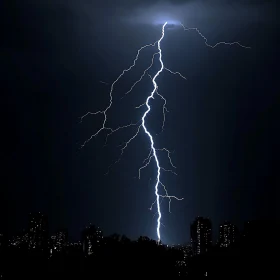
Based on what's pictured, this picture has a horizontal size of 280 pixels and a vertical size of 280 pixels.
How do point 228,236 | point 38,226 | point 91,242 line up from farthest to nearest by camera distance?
point 38,226
point 228,236
point 91,242

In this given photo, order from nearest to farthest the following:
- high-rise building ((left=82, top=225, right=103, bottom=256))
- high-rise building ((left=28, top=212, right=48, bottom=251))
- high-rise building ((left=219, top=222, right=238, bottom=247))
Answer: high-rise building ((left=82, top=225, right=103, bottom=256)), high-rise building ((left=219, top=222, right=238, bottom=247)), high-rise building ((left=28, top=212, right=48, bottom=251))

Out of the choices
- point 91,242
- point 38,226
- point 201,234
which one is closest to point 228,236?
point 91,242

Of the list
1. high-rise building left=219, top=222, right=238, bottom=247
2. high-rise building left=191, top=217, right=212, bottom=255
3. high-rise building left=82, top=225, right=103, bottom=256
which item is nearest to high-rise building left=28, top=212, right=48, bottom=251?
high-rise building left=82, top=225, right=103, bottom=256

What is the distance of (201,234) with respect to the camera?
56.6m

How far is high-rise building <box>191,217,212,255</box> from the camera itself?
5101 centimetres

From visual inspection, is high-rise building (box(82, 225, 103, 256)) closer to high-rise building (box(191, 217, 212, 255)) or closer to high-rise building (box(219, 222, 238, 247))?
high-rise building (box(219, 222, 238, 247))

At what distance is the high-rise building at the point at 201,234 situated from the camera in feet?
167

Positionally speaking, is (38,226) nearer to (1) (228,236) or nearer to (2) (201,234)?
(2) (201,234)

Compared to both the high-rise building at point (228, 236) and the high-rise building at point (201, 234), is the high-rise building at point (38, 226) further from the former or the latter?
the high-rise building at point (228, 236)

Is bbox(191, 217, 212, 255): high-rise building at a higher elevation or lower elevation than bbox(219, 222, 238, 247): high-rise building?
higher

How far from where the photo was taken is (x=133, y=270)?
12750mm

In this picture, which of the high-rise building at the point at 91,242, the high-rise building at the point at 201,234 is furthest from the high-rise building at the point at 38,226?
the high-rise building at the point at 201,234

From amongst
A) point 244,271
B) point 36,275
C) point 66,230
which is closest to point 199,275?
point 244,271

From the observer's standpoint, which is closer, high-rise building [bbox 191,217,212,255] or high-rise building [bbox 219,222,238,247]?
high-rise building [bbox 219,222,238,247]
